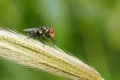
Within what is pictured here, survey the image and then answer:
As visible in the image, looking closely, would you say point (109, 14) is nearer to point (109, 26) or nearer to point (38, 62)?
point (109, 26)

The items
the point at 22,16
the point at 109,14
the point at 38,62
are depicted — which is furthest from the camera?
the point at 109,14

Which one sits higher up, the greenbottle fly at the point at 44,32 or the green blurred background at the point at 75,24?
the green blurred background at the point at 75,24

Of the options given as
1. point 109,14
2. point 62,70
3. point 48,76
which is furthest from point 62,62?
point 109,14

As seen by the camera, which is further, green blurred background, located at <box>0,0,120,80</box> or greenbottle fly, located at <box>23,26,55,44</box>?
green blurred background, located at <box>0,0,120,80</box>

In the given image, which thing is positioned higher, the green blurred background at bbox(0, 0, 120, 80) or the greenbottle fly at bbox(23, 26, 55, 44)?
the green blurred background at bbox(0, 0, 120, 80)

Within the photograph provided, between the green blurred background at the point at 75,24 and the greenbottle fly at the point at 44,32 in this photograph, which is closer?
the greenbottle fly at the point at 44,32

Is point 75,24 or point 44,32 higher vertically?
point 75,24

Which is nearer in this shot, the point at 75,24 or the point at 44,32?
the point at 44,32

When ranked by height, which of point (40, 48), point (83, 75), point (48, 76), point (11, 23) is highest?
point (11, 23)
